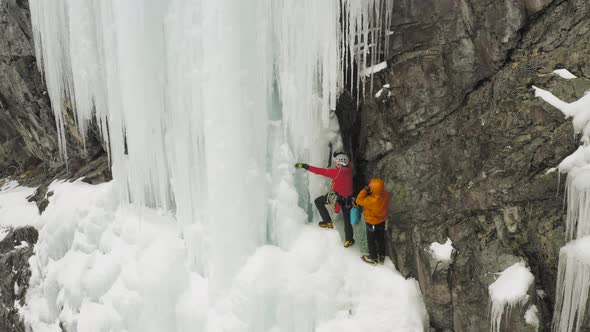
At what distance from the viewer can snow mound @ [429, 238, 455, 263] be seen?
14.8 feet

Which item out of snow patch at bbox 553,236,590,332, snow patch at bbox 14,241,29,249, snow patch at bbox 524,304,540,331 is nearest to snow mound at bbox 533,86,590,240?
snow patch at bbox 553,236,590,332

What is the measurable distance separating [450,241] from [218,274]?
273cm

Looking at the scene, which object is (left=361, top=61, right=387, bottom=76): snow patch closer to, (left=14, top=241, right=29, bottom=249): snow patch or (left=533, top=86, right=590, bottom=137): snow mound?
(left=533, top=86, right=590, bottom=137): snow mound

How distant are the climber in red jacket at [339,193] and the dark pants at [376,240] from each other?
30 cm

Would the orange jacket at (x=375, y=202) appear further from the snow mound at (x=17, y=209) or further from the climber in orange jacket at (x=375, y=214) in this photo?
the snow mound at (x=17, y=209)

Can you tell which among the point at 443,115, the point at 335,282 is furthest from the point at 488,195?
the point at 335,282

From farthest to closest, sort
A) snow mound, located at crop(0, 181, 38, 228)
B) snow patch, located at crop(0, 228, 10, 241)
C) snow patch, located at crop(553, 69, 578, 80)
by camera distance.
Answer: snow patch, located at crop(0, 228, 10, 241)
snow mound, located at crop(0, 181, 38, 228)
snow patch, located at crop(553, 69, 578, 80)

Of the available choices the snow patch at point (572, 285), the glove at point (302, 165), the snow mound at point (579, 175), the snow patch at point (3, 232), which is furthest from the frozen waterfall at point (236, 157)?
the snow patch at point (3, 232)

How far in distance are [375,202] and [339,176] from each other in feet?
1.72

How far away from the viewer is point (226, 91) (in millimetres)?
4914

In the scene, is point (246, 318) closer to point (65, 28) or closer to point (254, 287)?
point (254, 287)

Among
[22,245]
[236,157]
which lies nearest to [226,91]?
[236,157]

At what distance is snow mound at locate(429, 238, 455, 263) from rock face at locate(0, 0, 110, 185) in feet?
17.8

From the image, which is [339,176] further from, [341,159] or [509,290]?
[509,290]
